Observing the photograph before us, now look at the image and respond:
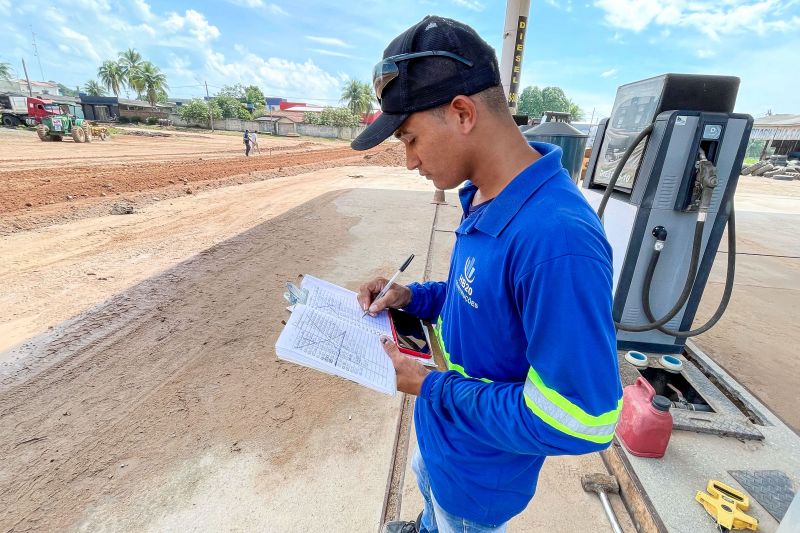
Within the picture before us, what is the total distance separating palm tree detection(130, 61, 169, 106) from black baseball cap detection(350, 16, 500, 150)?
76.5 meters

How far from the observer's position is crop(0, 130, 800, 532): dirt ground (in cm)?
224

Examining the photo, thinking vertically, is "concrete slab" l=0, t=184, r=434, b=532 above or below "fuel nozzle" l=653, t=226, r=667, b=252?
below

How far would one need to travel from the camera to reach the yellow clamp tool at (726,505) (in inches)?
73.4

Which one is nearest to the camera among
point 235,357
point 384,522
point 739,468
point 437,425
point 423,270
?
point 437,425

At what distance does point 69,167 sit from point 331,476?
14755mm

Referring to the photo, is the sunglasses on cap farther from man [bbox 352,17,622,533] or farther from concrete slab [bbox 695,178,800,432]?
concrete slab [bbox 695,178,800,432]

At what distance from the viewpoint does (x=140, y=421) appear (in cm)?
263

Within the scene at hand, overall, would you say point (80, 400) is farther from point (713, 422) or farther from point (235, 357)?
point (713, 422)

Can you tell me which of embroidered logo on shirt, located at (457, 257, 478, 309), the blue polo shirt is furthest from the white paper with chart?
embroidered logo on shirt, located at (457, 257, 478, 309)

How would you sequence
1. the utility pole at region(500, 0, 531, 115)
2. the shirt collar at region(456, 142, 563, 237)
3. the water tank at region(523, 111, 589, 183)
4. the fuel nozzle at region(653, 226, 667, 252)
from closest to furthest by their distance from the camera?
1. the shirt collar at region(456, 142, 563, 237)
2. the fuel nozzle at region(653, 226, 667, 252)
3. the water tank at region(523, 111, 589, 183)
4. the utility pole at region(500, 0, 531, 115)

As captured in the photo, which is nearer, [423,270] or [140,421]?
[140,421]

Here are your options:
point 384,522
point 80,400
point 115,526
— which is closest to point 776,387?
point 384,522

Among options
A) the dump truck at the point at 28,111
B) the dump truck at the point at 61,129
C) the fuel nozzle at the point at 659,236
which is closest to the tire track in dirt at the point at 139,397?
the fuel nozzle at the point at 659,236

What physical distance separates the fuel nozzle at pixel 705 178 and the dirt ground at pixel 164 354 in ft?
5.03
